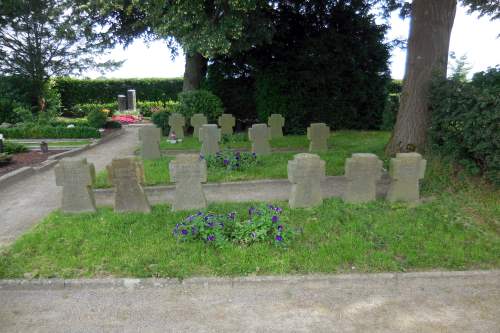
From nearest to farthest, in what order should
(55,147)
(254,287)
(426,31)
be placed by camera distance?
(254,287) → (426,31) → (55,147)

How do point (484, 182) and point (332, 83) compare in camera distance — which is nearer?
point (484, 182)

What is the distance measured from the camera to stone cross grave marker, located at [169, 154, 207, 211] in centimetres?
666

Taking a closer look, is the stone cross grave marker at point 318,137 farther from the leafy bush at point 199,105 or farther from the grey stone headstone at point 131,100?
the grey stone headstone at point 131,100

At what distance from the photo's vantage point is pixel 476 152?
304 inches

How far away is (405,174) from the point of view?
7.04m

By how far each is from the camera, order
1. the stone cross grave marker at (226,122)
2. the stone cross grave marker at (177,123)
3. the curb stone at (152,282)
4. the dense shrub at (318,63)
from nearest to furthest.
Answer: the curb stone at (152,282), the stone cross grave marker at (177,123), the stone cross grave marker at (226,122), the dense shrub at (318,63)

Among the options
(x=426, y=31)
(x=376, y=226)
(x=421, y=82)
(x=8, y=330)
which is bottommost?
(x=8, y=330)

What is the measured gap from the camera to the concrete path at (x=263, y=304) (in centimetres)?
399

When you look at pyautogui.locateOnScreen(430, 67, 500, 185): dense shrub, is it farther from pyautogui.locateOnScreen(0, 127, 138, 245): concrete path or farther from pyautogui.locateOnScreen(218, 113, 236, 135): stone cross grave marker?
pyautogui.locateOnScreen(0, 127, 138, 245): concrete path

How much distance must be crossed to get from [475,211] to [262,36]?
875 centimetres

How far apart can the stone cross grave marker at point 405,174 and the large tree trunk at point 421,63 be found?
8.82 feet

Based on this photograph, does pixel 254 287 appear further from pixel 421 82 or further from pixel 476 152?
pixel 421 82

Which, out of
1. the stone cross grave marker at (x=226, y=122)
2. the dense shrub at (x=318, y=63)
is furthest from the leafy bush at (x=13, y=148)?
the dense shrub at (x=318, y=63)

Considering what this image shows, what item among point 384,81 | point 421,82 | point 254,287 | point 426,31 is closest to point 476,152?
point 421,82
